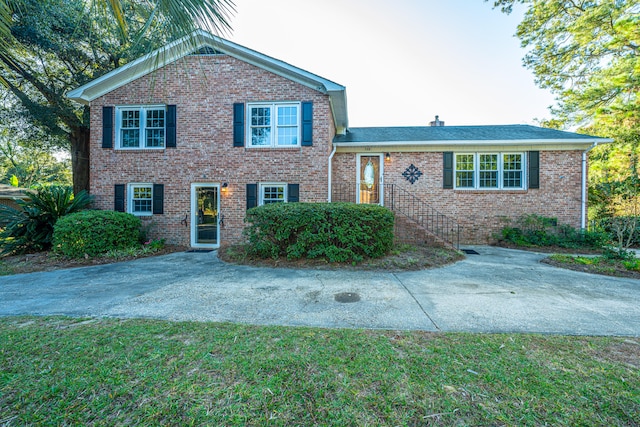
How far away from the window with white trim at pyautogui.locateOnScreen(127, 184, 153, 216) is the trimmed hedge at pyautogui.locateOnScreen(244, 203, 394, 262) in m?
5.16

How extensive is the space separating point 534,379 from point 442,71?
14.2 metres

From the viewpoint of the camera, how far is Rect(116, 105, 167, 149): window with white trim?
29.8 feet

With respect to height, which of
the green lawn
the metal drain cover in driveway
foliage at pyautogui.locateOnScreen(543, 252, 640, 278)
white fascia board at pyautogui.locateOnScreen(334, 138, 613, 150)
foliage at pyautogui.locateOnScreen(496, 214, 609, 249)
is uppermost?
white fascia board at pyautogui.locateOnScreen(334, 138, 613, 150)

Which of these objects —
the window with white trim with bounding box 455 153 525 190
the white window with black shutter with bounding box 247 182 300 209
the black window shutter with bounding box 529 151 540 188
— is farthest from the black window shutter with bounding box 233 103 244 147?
the black window shutter with bounding box 529 151 540 188

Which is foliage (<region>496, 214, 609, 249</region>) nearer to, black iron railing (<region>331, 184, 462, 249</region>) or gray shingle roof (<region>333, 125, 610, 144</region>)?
black iron railing (<region>331, 184, 462, 249</region>)

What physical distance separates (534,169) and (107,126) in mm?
15534

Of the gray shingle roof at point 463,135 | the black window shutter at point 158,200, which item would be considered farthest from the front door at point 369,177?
the black window shutter at point 158,200

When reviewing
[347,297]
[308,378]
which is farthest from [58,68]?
[308,378]

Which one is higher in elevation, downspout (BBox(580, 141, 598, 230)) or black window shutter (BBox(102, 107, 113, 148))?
black window shutter (BBox(102, 107, 113, 148))

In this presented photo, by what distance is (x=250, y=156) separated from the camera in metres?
8.76

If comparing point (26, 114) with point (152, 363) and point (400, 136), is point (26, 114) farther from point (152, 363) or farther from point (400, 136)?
point (400, 136)

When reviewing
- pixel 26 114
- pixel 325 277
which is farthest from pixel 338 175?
pixel 26 114

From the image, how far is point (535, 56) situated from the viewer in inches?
591

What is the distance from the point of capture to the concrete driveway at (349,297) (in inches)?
124
